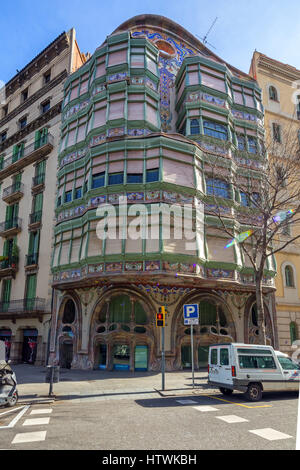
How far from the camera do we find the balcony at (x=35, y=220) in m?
26.1

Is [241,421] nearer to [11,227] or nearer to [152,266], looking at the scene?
[152,266]

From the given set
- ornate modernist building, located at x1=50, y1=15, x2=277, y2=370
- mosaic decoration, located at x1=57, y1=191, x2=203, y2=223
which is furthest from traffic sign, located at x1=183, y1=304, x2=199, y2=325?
mosaic decoration, located at x1=57, y1=191, x2=203, y2=223

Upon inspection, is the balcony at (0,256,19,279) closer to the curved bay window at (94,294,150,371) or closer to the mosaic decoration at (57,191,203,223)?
the mosaic decoration at (57,191,203,223)

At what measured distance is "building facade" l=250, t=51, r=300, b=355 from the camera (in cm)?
2423

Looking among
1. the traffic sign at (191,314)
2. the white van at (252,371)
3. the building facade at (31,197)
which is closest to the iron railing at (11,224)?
the building facade at (31,197)

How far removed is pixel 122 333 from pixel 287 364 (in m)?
9.77

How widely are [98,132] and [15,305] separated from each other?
1503cm

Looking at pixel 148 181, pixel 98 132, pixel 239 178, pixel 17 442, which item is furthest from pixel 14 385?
pixel 239 178

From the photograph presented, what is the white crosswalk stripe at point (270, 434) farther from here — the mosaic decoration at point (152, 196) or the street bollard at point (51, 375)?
the mosaic decoration at point (152, 196)

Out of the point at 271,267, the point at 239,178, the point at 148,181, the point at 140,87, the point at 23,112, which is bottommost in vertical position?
the point at 271,267

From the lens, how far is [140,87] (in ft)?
72.1

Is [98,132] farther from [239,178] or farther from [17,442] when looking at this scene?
[17,442]

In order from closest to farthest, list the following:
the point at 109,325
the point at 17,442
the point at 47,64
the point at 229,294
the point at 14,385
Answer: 1. the point at 17,442
2. the point at 14,385
3. the point at 109,325
4. the point at 229,294
5. the point at 47,64

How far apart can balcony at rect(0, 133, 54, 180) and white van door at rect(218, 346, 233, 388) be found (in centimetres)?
2233
